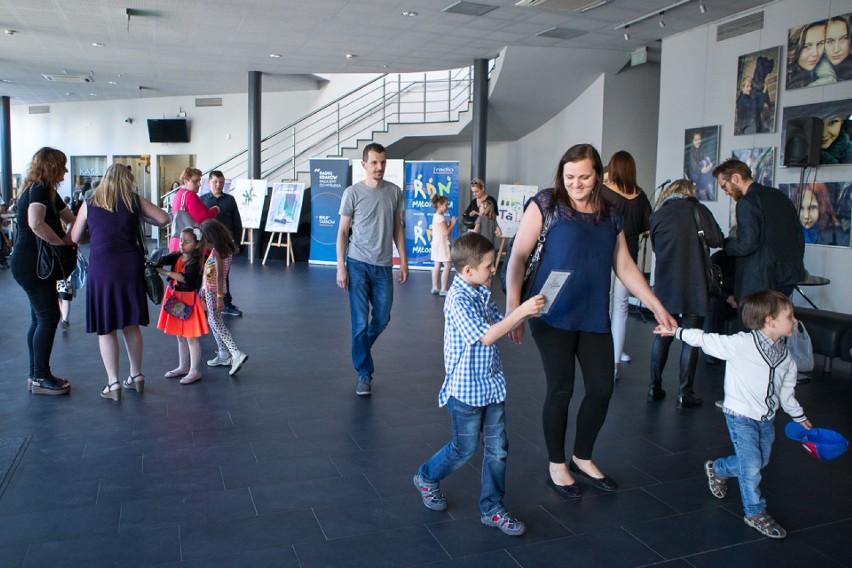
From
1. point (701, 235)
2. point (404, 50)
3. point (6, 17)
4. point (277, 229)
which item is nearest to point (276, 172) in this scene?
point (277, 229)

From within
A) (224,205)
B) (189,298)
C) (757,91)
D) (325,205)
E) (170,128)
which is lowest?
(189,298)

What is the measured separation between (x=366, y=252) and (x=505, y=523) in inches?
89.1

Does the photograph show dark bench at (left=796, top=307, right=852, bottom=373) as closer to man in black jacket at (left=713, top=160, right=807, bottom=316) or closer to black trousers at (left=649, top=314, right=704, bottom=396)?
man in black jacket at (left=713, top=160, right=807, bottom=316)

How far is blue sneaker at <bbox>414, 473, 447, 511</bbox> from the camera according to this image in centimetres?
296

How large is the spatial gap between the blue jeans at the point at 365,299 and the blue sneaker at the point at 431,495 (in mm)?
1722

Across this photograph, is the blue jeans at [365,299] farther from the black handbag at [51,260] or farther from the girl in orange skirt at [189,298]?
the black handbag at [51,260]

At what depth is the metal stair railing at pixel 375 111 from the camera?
49.1ft

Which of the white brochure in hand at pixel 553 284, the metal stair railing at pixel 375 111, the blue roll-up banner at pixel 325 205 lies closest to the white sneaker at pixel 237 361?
the white brochure in hand at pixel 553 284

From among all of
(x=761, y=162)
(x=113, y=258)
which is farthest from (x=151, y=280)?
(x=761, y=162)

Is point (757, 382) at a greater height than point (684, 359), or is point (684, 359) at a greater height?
point (757, 382)

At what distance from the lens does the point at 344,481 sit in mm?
3273

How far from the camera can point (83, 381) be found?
4.90 metres

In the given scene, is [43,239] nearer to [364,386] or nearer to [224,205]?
[364,386]

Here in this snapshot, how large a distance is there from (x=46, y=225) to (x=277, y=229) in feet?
29.5
